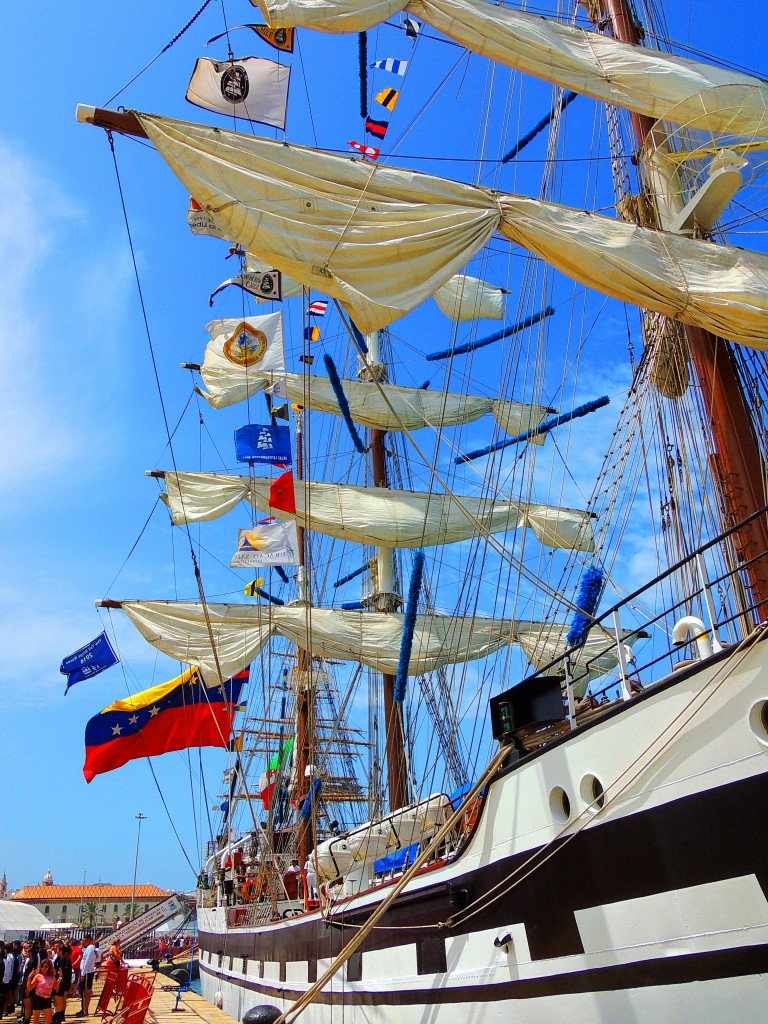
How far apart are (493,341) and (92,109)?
13757 mm

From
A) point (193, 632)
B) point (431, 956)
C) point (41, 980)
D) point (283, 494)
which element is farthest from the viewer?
point (193, 632)

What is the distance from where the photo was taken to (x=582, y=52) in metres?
13.9

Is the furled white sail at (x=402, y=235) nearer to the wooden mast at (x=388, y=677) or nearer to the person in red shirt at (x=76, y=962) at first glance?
the wooden mast at (x=388, y=677)

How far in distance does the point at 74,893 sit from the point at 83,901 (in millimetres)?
4133

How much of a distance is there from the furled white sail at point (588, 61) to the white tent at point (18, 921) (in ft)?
98.9

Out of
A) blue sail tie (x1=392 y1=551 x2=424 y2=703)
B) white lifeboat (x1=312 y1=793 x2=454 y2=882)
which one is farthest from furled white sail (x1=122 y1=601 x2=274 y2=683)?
white lifeboat (x1=312 y1=793 x2=454 y2=882)

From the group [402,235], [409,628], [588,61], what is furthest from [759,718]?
[588,61]

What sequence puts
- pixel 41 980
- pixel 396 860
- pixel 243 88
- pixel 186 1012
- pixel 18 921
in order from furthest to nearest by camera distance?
pixel 18 921 → pixel 186 1012 → pixel 243 88 → pixel 41 980 → pixel 396 860

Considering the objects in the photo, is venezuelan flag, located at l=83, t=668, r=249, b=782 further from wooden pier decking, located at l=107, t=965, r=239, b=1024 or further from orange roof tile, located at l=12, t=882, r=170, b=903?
orange roof tile, located at l=12, t=882, r=170, b=903

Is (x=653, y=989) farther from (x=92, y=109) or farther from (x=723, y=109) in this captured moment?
(x=723, y=109)

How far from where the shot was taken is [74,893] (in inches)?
2869

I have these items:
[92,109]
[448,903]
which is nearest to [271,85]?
[92,109]

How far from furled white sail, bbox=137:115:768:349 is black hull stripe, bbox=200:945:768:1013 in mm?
6872

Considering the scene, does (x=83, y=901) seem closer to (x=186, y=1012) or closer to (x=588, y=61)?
(x=186, y=1012)
